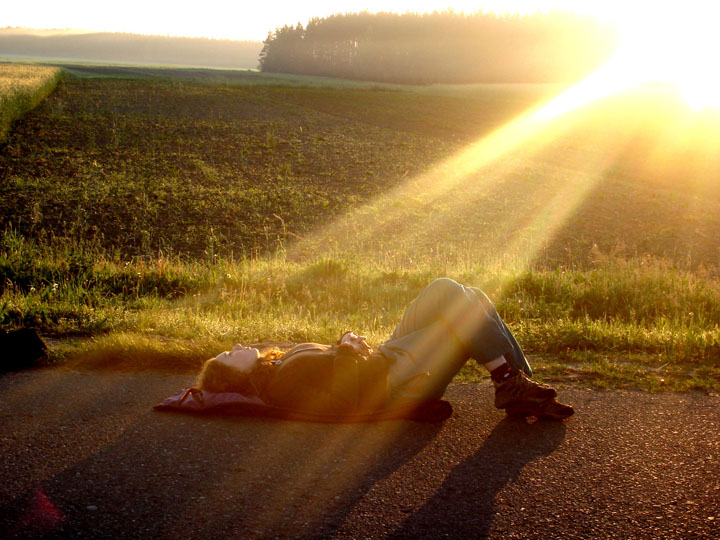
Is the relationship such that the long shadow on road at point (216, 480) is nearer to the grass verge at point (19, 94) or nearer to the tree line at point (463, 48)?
the grass verge at point (19, 94)

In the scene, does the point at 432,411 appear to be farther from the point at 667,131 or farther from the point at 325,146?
the point at 667,131

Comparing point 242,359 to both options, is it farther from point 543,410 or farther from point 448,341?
point 543,410

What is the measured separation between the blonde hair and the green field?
1.35 m

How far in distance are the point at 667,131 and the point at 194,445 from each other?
39.4 meters

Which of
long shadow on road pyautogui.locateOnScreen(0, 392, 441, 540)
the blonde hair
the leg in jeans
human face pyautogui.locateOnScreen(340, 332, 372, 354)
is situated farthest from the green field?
human face pyautogui.locateOnScreen(340, 332, 372, 354)

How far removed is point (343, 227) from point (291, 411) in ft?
41.5

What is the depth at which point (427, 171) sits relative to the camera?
24859 millimetres

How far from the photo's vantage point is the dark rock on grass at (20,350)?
5.29m

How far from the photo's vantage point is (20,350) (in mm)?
5328

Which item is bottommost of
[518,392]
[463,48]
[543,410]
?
[543,410]

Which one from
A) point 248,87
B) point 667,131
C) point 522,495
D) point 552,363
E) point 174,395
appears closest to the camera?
point 522,495

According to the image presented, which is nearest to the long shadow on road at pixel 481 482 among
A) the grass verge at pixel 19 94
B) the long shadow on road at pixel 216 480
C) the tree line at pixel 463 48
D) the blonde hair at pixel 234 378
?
the long shadow on road at pixel 216 480

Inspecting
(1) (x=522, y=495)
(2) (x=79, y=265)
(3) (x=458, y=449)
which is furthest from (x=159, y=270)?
(1) (x=522, y=495)

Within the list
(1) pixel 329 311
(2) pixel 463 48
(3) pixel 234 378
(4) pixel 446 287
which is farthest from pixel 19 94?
(2) pixel 463 48
